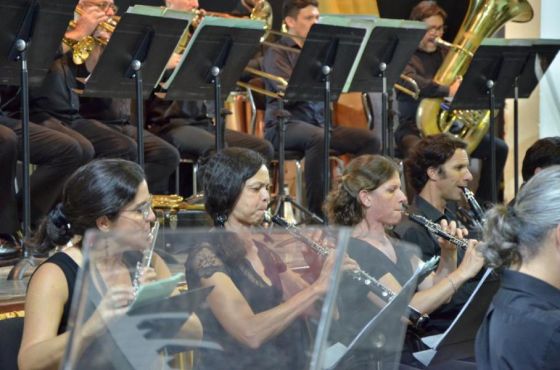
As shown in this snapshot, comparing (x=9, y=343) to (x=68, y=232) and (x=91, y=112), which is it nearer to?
(x=68, y=232)

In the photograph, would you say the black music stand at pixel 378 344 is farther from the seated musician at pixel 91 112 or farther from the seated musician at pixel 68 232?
the seated musician at pixel 91 112

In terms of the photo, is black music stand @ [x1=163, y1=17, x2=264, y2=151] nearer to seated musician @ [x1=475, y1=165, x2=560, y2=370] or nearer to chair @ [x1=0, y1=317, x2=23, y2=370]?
chair @ [x1=0, y1=317, x2=23, y2=370]

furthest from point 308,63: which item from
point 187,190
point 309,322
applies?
point 309,322

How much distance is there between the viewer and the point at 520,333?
1.91 m

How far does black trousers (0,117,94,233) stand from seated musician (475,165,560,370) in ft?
9.50

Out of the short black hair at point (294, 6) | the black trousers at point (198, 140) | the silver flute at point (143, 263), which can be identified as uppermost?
the silver flute at point (143, 263)

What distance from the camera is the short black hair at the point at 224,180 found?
3.22 m

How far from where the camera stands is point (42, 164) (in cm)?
474

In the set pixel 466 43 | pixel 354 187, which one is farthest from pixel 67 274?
pixel 466 43

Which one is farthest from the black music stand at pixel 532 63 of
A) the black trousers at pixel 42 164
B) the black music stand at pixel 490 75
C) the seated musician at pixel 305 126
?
the black trousers at pixel 42 164

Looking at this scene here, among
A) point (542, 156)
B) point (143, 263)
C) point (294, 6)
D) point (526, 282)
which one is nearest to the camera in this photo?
point (143, 263)

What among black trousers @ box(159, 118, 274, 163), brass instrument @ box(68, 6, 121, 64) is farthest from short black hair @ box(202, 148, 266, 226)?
black trousers @ box(159, 118, 274, 163)

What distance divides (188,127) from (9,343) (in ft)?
10.4

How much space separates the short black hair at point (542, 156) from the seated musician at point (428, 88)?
5.70 feet
